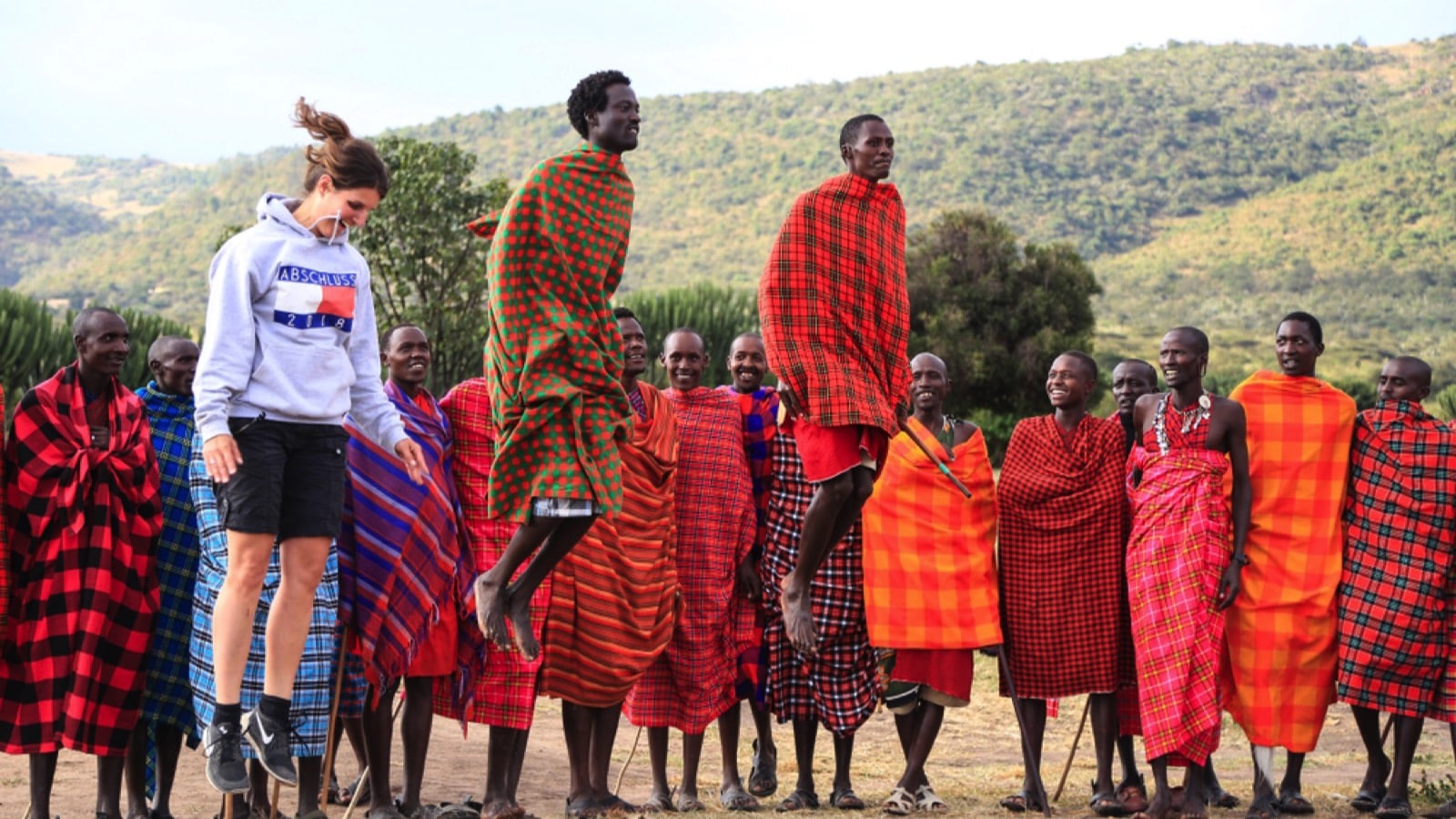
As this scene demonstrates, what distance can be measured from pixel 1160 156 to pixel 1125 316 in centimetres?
2409

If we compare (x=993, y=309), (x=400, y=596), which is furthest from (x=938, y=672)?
(x=993, y=309)

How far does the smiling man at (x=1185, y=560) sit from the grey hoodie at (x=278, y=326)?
14.0ft

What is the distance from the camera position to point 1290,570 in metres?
8.06

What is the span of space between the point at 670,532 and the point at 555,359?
7.77 feet

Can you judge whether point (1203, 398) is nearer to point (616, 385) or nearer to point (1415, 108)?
point (616, 385)

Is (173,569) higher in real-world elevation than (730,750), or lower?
higher

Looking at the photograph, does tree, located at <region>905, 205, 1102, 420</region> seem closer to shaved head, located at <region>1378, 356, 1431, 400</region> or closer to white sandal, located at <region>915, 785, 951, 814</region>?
shaved head, located at <region>1378, 356, 1431, 400</region>

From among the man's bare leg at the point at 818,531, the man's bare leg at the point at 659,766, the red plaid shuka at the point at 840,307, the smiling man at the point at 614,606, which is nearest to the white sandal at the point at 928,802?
the man's bare leg at the point at 659,766

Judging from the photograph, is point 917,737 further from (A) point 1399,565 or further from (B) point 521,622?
(B) point 521,622

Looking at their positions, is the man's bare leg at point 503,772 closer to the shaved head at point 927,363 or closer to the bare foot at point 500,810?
the bare foot at point 500,810

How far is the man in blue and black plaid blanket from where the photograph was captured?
7000mm

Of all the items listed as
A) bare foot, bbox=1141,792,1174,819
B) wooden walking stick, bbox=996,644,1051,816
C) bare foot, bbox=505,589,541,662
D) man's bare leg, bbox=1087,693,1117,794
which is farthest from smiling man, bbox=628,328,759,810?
bare foot, bbox=505,589,541,662

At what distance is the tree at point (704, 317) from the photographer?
32.3 m

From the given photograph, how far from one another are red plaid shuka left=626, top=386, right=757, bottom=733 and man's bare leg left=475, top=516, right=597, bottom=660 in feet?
7.18
